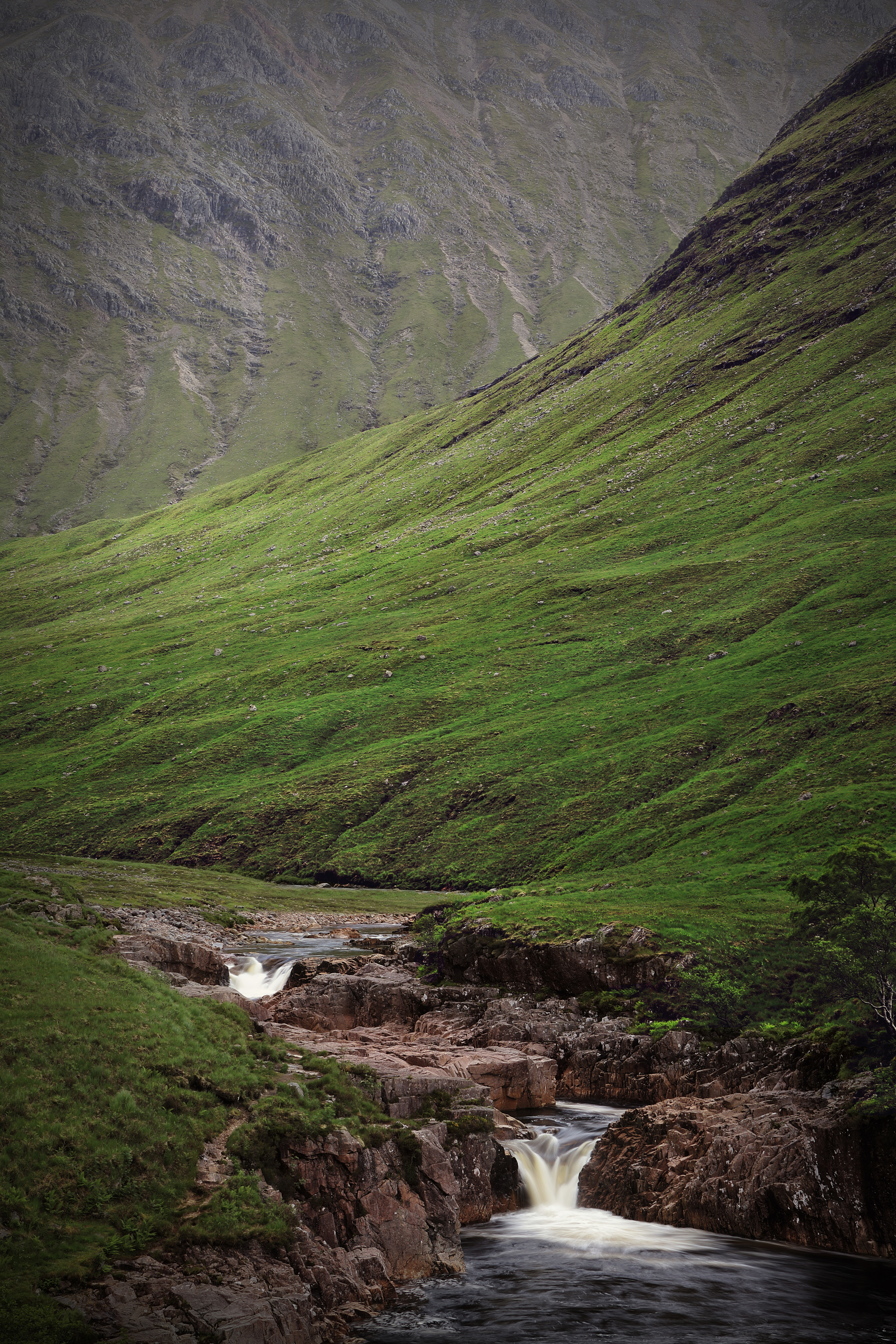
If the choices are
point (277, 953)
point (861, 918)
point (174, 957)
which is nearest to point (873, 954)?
point (861, 918)

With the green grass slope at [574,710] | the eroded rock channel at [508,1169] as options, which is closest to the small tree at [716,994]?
the eroded rock channel at [508,1169]

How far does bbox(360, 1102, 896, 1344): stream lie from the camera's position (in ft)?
85.2

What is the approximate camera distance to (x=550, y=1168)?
36.9 metres

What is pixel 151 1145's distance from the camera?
87.9ft

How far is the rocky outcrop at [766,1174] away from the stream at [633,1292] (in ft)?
1.95

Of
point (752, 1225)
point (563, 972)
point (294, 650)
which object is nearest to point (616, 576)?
point (294, 650)

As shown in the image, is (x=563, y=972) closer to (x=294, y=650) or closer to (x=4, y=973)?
(x=4, y=973)

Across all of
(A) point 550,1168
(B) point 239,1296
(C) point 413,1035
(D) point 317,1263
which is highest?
(C) point 413,1035

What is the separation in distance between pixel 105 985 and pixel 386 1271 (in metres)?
15.2

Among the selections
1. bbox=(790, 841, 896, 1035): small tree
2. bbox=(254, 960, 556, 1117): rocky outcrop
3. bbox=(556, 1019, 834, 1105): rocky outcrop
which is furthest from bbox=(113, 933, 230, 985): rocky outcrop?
bbox=(790, 841, 896, 1035): small tree

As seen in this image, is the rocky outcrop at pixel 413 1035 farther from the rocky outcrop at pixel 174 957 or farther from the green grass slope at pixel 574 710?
the green grass slope at pixel 574 710

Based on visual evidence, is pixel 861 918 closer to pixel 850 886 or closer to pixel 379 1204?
pixel 850 886

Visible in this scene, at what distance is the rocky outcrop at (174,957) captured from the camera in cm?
4325

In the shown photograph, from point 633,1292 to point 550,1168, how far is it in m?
8.56
